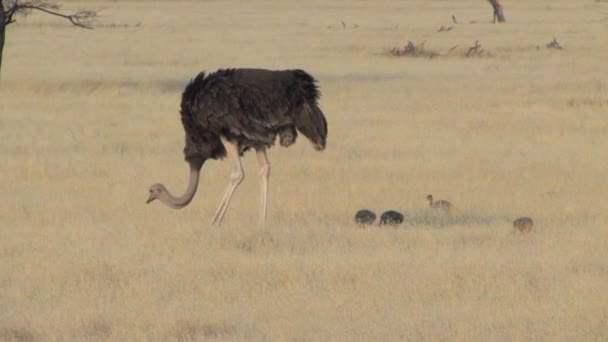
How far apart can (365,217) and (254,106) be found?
1.26 meters

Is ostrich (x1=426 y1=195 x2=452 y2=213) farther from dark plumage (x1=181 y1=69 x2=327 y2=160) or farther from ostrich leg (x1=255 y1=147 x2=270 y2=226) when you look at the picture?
ostrich leg (x1=255 y1=147 x2=270 y2=226)

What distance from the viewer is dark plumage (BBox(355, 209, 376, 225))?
10.9 m

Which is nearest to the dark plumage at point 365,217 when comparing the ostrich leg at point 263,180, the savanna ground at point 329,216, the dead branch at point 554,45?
the savanna ground at point 329,216

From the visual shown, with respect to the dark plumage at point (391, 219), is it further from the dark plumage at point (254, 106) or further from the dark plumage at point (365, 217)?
the dark plumage at point (254, 106)

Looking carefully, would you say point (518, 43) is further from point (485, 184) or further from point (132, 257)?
point (132, 257)

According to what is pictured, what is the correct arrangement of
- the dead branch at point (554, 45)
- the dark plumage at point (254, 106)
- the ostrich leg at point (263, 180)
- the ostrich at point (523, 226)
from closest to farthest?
the ostrich at point (523, 226)
the ostrich leg at point (263, 180)
the dark plumage at point (254, 106)
the dead branch at point (554, 45)

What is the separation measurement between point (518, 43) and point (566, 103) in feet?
53.7

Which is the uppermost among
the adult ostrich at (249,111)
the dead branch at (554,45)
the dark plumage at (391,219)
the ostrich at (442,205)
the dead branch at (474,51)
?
the dead branch at (554,45)

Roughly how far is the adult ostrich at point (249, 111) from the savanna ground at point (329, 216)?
0.62 m

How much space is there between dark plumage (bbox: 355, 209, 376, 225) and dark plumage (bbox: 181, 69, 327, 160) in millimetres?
645

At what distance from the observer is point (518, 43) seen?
37.7m

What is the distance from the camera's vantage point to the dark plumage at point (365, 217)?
10891mm

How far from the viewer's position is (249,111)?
35.6ft

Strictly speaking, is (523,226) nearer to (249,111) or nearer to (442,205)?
(442,205)
